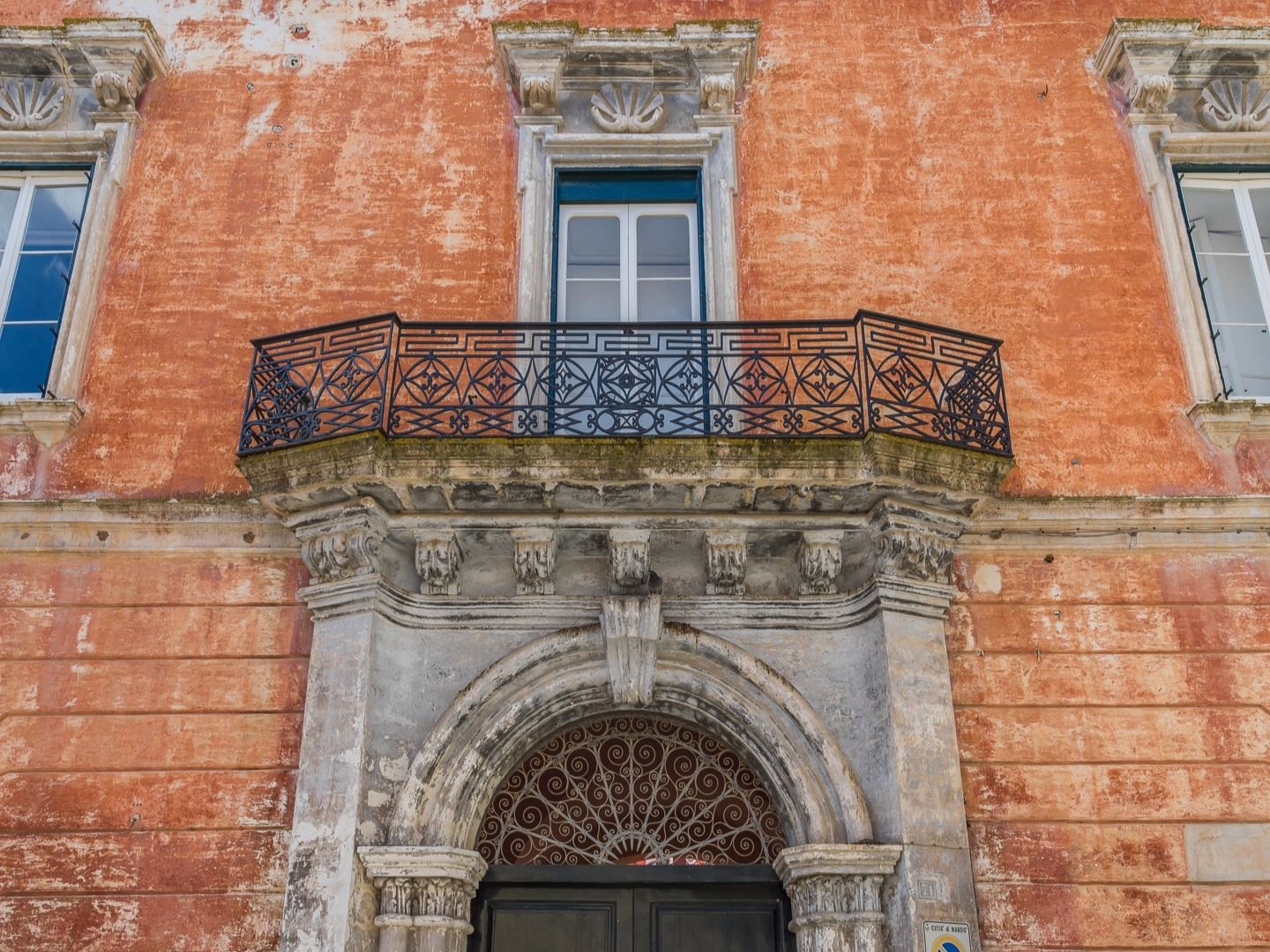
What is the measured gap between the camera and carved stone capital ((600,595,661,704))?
7465mm

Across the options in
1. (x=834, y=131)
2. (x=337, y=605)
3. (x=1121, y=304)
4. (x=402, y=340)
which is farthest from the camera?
(x=834, y=131)

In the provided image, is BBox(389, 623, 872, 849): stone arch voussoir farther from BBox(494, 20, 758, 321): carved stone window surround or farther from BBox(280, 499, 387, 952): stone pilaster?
BBox(494, 20, 758, 321): carved stone window surround

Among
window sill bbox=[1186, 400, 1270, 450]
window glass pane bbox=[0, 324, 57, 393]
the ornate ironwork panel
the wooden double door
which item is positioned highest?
window glass pane bbox=[0, 324, 57, 393]

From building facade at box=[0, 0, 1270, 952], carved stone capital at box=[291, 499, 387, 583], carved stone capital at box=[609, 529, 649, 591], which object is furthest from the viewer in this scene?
carved stone capital at box=[609, 529, 649, 591]

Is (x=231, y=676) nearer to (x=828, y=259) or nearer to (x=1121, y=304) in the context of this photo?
(x=828, y=259)

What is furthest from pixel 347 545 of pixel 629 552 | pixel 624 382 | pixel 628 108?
pixel 628 108

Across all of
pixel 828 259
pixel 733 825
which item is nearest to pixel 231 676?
pixel 733 825

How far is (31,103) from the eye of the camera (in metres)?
9.49

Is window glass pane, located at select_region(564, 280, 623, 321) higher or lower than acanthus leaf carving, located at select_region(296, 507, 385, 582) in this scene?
higher

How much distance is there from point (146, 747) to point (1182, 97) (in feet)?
28.4

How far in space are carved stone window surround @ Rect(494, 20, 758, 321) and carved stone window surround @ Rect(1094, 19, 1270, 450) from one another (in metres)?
2.86

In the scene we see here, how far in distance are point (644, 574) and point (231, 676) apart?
2600 millimetres

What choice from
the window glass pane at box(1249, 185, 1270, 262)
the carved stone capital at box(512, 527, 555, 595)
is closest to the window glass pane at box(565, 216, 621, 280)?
the carved stone capital at box(512, 527, 555, 595)

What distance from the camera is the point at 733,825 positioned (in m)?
7.53
